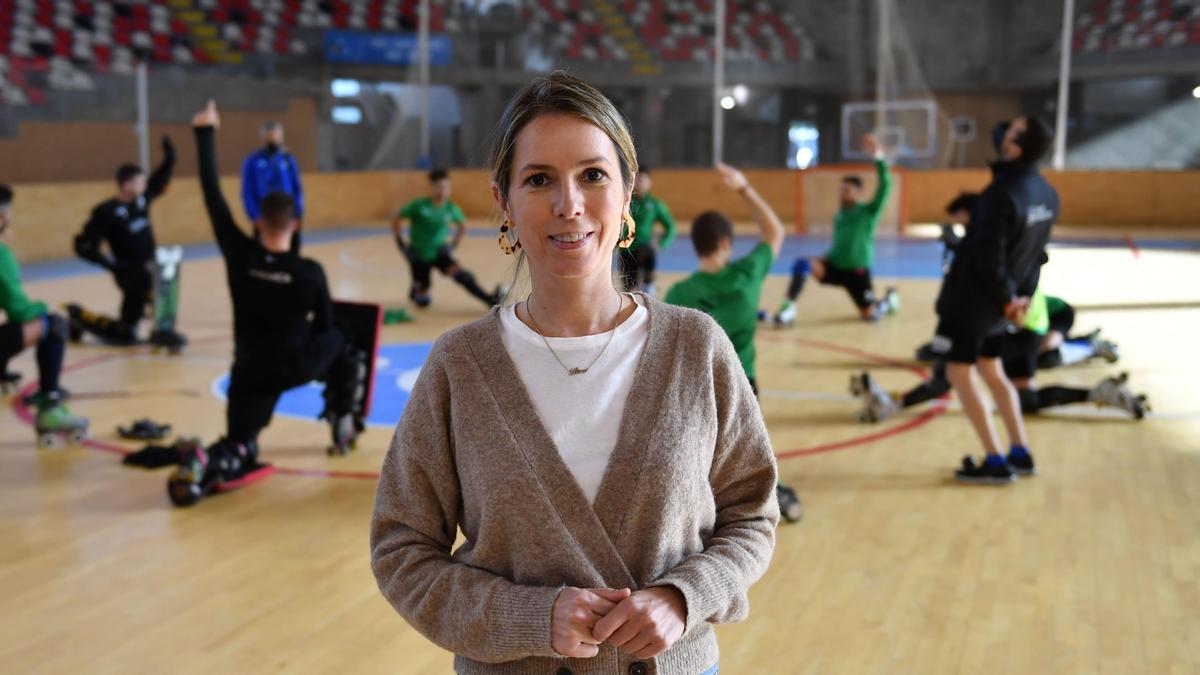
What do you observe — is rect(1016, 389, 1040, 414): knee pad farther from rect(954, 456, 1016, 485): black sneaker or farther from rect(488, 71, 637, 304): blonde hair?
rect(488, 71, 637, 304): blonde hair

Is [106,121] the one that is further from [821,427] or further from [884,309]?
[821,427]

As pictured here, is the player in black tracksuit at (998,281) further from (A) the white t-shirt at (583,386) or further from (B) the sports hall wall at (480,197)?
(B) the sports hall wall at (480,197)

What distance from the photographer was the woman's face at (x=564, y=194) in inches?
64.0

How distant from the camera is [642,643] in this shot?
1.57 metres

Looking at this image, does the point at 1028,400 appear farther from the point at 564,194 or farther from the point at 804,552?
the point at 564,194

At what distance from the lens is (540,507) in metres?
1.60

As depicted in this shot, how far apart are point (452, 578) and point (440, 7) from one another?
19.6 m

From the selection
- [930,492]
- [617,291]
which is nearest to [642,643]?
[617,291]

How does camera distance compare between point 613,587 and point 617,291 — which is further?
point 617,291

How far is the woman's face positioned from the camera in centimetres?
162

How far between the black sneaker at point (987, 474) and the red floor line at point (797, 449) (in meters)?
0.77

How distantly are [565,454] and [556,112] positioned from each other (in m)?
0.47

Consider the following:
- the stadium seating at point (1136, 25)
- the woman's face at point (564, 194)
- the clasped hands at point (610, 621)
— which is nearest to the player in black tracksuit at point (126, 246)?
the woman's face at point (564, 194)

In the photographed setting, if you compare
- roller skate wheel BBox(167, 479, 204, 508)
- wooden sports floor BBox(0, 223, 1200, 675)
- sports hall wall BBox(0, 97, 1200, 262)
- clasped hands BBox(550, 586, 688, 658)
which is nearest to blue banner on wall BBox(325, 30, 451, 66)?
sports hall wall BBox(0, 97, 1200, 262)
